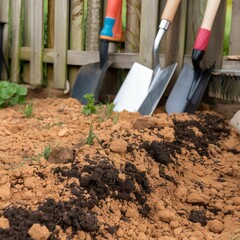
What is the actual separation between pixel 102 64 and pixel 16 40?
1078 mm

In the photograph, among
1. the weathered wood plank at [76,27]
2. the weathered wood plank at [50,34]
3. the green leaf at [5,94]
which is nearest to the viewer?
the green leaf at [5,94]

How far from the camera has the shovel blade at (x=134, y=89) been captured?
323cm

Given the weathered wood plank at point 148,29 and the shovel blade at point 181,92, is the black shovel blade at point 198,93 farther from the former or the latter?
the weathered wood plank at point 148,29

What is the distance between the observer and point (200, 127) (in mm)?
2789

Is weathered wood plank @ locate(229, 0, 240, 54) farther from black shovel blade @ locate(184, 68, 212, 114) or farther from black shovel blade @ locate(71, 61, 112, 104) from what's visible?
black shovel blade @ locate(71, 61, 112, 104)

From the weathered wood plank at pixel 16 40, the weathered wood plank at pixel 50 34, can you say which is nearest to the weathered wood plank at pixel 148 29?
the weathered wood plank at pixel 50 34

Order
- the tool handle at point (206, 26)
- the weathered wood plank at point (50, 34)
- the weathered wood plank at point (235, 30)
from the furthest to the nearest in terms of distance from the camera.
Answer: the weathered wood plank at point (50, 34), the weathered wood plank at point (235, 30), the tool handle at point (206, 26)

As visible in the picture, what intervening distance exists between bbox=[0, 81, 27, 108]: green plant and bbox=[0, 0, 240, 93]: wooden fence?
650 millimetres

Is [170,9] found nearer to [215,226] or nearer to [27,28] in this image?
[27,28]

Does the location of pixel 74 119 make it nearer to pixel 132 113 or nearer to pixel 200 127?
pixel 132 113

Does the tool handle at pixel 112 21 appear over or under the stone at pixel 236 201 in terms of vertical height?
over

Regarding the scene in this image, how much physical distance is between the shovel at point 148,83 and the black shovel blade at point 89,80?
8.2 inches

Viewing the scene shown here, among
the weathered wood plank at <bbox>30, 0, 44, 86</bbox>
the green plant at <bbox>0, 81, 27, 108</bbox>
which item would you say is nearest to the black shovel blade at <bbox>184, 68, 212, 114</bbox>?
the green plant at <bbox>0, 81, 27, 108</bbox>

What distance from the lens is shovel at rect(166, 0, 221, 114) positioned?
9.81ft
